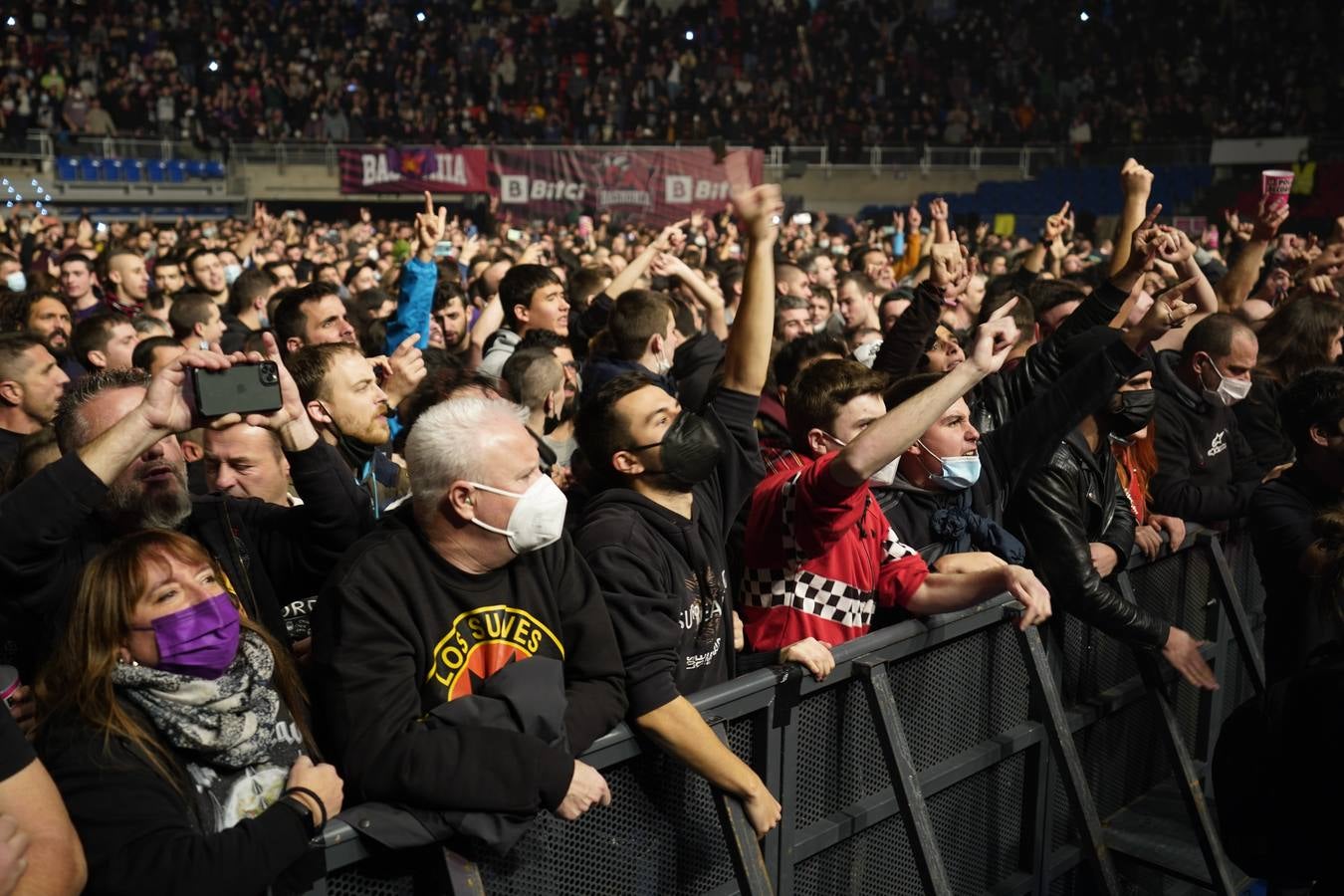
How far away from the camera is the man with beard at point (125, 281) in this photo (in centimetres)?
796

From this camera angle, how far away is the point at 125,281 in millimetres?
7973

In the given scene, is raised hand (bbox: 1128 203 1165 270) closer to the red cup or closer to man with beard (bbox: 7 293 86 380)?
the red cup

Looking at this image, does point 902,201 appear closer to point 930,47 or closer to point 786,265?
point 930,47

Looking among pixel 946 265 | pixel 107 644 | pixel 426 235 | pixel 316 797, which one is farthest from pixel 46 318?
pixel 316 797

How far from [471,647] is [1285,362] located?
15.8 feet

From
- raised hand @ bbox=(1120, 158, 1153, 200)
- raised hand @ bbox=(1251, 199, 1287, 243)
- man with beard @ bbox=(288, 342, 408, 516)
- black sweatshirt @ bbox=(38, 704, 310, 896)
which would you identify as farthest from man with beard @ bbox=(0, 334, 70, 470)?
raised hand @ bbox=(1251, 199, 1287, 243)

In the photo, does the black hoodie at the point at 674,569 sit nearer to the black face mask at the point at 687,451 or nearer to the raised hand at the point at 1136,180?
the black face mask at the point at 687,451

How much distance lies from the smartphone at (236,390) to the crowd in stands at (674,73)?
2490 centimetres

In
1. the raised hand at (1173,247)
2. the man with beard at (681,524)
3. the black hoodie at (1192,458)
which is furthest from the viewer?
the black hoodie at (1192,458)

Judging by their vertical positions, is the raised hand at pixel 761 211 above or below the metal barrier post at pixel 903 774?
above

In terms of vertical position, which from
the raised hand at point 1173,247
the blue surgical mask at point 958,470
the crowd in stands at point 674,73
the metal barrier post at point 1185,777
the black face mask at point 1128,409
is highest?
the crowd in stands at point 674,73

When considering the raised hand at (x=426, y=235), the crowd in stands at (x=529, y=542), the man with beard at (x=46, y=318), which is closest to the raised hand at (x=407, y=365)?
the crowd in stands at (x=529, y=542)

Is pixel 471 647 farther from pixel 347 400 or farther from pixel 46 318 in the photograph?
pixel 46 318

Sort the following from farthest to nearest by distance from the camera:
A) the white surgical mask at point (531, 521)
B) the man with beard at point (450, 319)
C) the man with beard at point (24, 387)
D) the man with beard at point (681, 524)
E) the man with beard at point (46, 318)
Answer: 1. the man with beard at point (450, 319)
2. the man with beard at point (46, 318)
3. the man with beard at point (24, 387)
4. the man with beard at point (681, 524)
5. the white surgical mask at point (531, 521)
